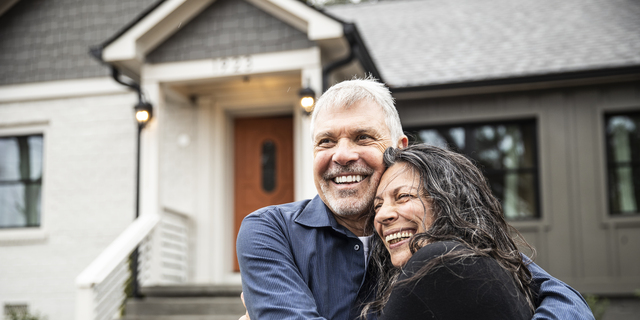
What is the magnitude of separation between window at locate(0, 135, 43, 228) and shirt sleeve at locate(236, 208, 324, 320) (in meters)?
7.01

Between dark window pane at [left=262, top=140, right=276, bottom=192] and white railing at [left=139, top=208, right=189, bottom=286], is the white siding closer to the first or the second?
white railing at [left=139, top=208, right=189, bottom=286]

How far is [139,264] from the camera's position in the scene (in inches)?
243

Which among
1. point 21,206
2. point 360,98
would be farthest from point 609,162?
point 21,206

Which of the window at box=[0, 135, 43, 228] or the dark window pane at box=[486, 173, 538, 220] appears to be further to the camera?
the window at box=[0, 135, 43, 228]

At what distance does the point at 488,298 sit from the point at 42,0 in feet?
28.6

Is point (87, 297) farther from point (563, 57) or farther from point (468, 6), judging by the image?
point (468, 6)

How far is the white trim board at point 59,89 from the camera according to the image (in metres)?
7.79

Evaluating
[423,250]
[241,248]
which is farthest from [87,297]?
[423,250]

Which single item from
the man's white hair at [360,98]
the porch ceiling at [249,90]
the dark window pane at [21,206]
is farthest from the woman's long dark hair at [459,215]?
the dark window pane at [21,206]

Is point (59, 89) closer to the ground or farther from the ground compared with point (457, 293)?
farther from the ground

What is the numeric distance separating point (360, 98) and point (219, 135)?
5.28 meters

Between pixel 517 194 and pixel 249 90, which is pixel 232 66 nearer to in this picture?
pixel 249 90

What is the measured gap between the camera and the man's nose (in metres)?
2.13

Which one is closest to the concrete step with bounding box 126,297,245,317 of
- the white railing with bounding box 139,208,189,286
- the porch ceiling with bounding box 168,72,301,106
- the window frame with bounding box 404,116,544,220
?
the white railing with bounding box 139,208,189,286
